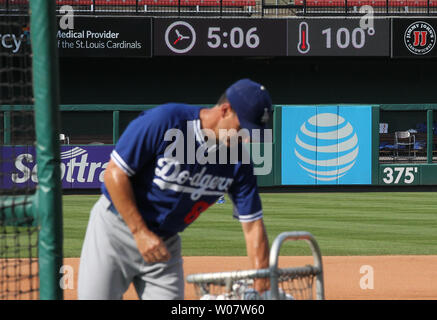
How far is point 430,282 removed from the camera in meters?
8.63

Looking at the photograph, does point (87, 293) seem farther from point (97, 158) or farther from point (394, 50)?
point (394, 50)

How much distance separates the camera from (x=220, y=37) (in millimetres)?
26266

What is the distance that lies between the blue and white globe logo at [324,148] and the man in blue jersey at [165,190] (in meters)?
15.8

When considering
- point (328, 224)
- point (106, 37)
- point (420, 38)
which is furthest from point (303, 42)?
point (328, 224)

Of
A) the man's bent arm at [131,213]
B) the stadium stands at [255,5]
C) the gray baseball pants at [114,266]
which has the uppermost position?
the stadium stands at [255,5]

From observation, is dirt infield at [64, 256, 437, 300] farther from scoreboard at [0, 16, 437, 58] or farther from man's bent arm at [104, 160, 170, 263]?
scoreboard at [0, 16, 437, 58]

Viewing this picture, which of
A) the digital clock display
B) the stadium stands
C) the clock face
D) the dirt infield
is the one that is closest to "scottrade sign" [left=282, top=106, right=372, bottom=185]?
the digital clock display

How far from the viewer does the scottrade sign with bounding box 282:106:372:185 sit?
19953 millimetres

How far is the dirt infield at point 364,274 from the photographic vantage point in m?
7.88

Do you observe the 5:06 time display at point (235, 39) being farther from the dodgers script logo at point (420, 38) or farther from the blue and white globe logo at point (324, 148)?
the blue and white globe logo at point (324, 148)

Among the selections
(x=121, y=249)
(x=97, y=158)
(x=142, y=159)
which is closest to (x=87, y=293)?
(x=121, y=249)

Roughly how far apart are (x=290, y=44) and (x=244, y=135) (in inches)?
910

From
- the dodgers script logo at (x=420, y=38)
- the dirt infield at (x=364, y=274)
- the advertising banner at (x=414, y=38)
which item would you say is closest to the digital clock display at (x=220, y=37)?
the advertising banner at (x=414, y=38)

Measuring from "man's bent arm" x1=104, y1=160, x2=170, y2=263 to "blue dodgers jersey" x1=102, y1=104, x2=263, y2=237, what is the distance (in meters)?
0.05
